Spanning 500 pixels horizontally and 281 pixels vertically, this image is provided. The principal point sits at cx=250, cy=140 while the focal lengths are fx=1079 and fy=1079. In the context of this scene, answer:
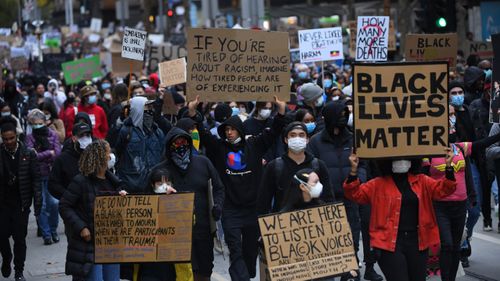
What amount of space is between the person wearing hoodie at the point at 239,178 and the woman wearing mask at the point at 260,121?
1567 millimetres

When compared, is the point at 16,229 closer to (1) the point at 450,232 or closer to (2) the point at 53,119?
(2) the point at 53,119

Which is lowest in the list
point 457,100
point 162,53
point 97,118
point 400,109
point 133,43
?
point 97,118

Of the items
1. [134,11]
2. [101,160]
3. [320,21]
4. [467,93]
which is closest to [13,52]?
[467,93]

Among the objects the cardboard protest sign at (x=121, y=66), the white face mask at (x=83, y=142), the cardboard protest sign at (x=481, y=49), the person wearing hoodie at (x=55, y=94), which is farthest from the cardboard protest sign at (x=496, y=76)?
the cardboard protest sign at (x=481, y=49)

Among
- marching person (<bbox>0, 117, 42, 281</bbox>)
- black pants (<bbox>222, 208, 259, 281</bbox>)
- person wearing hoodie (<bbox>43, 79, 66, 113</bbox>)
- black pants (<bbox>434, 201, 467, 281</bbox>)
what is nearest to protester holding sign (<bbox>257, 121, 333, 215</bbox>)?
black pants (<bbox>222, 208, 259, 281</bbox>)

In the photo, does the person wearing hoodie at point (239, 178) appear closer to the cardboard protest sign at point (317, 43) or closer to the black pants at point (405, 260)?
the black pants at point (405, 260)

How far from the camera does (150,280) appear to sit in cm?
782

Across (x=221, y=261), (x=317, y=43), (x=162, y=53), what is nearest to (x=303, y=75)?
(x=317, y=43)

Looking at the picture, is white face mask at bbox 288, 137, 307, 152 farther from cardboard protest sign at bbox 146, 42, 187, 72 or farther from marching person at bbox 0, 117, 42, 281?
cardboard protest sign at bbox 146, 42, 187, 72

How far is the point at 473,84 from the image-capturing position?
12914 millimetres

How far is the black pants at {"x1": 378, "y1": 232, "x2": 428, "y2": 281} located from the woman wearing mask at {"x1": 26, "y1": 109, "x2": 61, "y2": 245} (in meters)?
5.85

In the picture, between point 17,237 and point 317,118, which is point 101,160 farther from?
point 317,118

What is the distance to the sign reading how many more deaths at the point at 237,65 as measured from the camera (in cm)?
1015

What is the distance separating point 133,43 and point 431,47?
442cm
